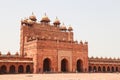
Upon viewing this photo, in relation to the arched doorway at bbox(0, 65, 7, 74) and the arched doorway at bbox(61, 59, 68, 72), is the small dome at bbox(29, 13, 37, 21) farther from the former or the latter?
the arched doorway at bbox(0, 65, 7, 74)

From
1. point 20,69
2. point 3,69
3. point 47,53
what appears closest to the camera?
point 3,69

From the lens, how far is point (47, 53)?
143 ft

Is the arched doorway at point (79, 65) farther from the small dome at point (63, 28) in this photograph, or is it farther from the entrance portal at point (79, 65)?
the small dome at point (63, 28)

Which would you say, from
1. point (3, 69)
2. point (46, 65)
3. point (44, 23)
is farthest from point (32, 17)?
point (3, 69)

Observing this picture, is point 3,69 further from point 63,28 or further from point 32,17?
point 63,28

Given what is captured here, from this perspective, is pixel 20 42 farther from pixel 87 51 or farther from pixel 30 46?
pixel 87 51

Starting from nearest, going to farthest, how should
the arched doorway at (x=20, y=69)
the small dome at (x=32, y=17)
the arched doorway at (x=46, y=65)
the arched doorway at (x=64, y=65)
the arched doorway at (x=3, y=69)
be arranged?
1. the arched doorway at (x=3, y=69)
2. the arched doorway at (x=20, y=69)
3. the arched doorway at (x=46, y=65)
4. the arched doorway at (x=64, y=65)
5. the small dome at (x=32, y=17)

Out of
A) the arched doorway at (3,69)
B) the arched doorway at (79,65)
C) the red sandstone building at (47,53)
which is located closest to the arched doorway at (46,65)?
the red sandstone building at (47,53)

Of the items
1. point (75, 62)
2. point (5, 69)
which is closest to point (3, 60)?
point (5, 69)

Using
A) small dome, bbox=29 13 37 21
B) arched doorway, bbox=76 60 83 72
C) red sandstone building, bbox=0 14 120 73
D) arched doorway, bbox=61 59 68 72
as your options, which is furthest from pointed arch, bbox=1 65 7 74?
arched doorway, bbox=76 60 83 72

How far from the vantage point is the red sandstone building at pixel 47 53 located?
4222cm

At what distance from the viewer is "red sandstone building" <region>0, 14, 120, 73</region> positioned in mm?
42219

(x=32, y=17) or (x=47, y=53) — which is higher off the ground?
(x=32, y=17)

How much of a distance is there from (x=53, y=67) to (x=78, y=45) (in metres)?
8.12
